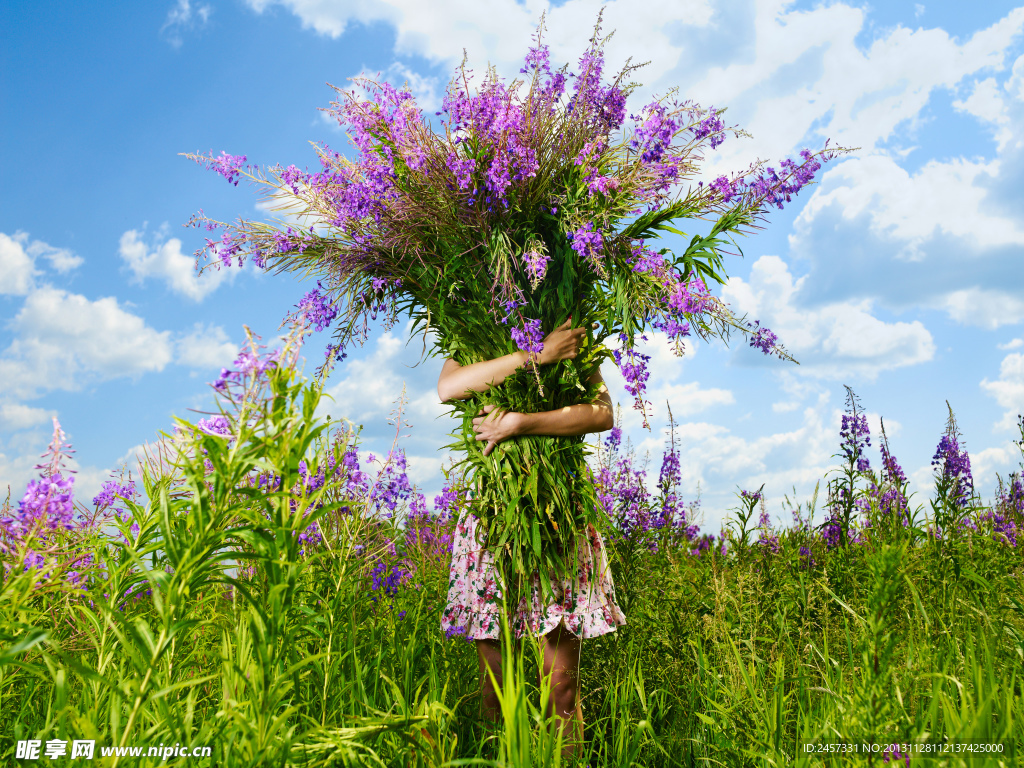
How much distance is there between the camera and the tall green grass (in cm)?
143

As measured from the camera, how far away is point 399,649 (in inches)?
108

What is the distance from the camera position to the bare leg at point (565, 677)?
2725mm

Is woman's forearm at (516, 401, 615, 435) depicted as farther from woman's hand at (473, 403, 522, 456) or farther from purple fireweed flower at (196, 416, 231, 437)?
purple fireweed flower at (196, 416, 231, 437)

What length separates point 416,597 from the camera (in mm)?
3598

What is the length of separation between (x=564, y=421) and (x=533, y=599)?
837 mm

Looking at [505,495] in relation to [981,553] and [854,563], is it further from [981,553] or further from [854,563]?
[981,553]

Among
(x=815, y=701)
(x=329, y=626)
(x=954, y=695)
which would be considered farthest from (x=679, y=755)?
(x=329, y=626)

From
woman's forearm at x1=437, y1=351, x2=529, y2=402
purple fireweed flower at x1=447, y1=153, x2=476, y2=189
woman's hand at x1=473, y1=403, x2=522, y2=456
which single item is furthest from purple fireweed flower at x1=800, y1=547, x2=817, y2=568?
purple fireweed flower at x1=447, y1=153, x2=476, y2=189

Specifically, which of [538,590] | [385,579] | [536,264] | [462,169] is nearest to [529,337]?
[536,264]

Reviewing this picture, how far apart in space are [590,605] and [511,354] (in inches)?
48.4

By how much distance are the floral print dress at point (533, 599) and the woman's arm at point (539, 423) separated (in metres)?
0.45

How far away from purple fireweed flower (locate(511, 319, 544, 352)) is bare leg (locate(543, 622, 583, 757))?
1.27 meters

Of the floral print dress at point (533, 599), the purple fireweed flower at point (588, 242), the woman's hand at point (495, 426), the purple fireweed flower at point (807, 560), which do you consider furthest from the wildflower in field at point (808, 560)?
the purple fireweed flower at point (588, 242)

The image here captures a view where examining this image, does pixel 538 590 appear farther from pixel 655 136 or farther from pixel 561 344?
pixel 655 136
